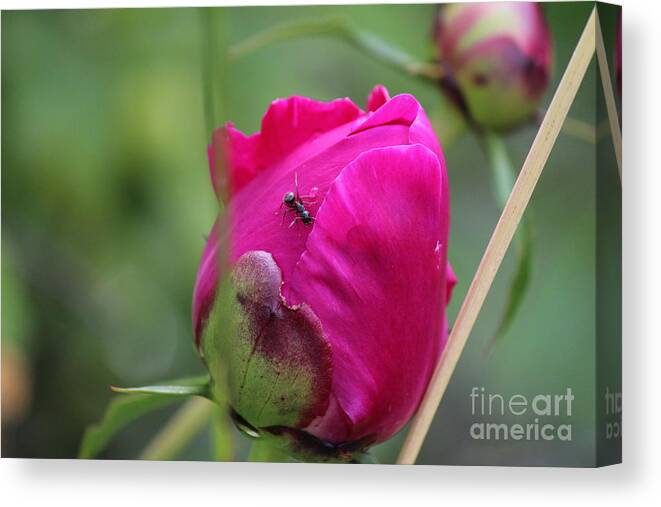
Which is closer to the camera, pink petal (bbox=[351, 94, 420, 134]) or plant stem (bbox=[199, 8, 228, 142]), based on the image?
plant stem (bbox=[199, 8, 228, 142])

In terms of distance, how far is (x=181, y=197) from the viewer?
4.28 ft

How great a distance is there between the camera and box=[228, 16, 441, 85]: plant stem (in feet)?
4.17

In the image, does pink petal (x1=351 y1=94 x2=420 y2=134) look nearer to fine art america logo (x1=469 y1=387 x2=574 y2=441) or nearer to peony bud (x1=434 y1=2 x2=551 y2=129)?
peony bud (x1=434 y1=2 x2=551 y2=129)

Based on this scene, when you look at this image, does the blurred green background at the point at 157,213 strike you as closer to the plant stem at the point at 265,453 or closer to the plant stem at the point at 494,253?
the plant stem at the point at 494,253

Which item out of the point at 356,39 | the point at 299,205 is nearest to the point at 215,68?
the point at 299,205

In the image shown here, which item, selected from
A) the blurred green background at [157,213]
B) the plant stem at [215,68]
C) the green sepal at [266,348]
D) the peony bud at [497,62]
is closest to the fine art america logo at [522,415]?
the blurred green background at [157,213]

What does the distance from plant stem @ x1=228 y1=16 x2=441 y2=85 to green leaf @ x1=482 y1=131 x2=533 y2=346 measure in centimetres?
9

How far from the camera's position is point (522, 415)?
128 centimetres

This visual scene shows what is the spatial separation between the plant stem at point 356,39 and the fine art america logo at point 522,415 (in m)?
0.34

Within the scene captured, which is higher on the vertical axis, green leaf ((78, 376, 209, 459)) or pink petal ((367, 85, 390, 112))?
pink petal ((367, 85, 390, 112))

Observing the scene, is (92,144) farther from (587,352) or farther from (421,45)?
(587,352)

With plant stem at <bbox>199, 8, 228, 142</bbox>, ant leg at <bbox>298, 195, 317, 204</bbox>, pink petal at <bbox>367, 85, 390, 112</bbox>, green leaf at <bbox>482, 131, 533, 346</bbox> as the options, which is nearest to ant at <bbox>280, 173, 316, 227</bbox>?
ant leg at <bbox>298, 195, 317, 204</bbox>

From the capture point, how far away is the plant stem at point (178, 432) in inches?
51.8

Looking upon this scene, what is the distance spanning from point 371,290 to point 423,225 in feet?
0.20
